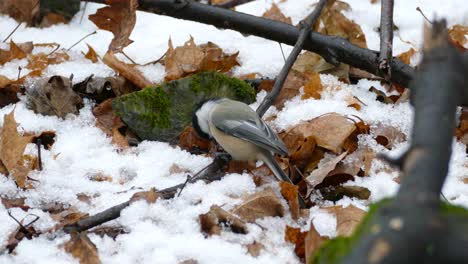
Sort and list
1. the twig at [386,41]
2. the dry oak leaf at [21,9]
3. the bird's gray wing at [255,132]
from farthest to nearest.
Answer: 1. the dry oak leaf at [21,9]
2. the twig at [386,41]
3. the bird's gray wing at [255,132]

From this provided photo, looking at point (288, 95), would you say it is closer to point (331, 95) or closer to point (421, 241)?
point (331, 95)

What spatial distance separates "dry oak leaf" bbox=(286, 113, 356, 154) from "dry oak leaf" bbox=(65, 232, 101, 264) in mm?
1337

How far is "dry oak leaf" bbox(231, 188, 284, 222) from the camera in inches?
110

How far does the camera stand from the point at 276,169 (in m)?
3.15

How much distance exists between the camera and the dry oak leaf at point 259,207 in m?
2.79

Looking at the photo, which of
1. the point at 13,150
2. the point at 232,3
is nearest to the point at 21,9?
the point at 232,3

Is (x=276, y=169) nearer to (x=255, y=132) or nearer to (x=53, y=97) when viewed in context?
(x=255, y=132)

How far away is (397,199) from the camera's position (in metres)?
1.19

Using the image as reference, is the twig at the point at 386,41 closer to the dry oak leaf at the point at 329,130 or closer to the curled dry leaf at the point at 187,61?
the dry oak leaf at the point at 329,130

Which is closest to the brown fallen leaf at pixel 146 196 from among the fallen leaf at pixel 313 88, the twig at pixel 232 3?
the fallen leaf at pixel 313 88

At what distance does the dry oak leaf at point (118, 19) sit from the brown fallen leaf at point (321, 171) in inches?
60.1

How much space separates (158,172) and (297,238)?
90cm

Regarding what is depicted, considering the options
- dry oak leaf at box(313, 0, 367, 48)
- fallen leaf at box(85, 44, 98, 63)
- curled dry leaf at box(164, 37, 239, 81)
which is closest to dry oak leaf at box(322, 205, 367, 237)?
curled dry leaf at box(164, 37, 239, 81)

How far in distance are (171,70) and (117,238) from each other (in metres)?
1.68
